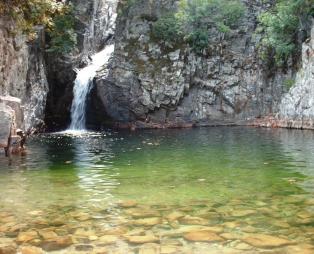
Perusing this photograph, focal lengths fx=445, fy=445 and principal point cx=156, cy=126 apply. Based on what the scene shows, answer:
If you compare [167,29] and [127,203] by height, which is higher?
[167,29]

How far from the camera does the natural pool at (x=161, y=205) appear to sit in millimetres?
6324

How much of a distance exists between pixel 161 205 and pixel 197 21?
33.9m

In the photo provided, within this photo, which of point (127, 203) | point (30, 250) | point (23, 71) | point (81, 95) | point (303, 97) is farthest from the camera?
point (81, 95)

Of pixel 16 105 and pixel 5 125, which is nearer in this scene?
pixel 5 125

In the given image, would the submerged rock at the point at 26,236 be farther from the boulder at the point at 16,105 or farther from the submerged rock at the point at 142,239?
the boulder at the point at 16,105

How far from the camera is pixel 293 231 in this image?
6633 millimetres

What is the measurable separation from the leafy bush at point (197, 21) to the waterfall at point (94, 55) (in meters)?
5.66

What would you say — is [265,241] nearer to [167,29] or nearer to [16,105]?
[16,105]

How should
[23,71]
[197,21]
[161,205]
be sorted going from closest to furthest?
[161,205] → [23,71] → [197,21]

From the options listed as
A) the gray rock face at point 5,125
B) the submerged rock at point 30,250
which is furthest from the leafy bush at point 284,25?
the submerged rock at point 30,250

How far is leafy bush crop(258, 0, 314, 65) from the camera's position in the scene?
34438 mm

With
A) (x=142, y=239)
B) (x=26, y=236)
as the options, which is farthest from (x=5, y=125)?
(x=142, y=239)

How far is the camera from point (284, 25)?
3559 cm

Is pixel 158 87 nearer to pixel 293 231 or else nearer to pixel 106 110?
pixel 106 110
